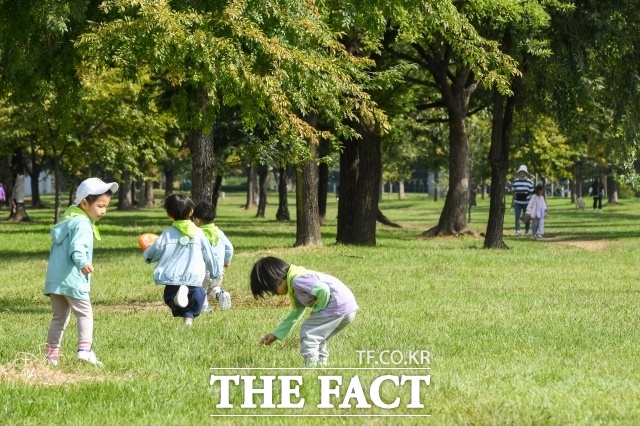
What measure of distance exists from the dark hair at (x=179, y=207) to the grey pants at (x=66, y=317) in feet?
7.95

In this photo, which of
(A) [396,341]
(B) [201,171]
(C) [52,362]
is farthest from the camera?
(B) [201,171]

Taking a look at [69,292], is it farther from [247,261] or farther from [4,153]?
[4,153]

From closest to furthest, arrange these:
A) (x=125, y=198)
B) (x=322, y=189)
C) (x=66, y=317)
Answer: (x=66, y=317), (x=322, y=189), (x=125, y=198)

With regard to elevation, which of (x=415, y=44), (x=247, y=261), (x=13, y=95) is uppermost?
(x=415, y=44)

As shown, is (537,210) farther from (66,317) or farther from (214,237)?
(66,317)

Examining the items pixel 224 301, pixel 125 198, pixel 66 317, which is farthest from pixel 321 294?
pixel 125 198

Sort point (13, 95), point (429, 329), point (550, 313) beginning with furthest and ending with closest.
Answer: point (13, 95)
point (550, 313)
point (429, 329)

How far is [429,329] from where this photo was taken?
11.6 meters

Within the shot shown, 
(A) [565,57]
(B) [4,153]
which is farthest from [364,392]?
(B) [4,153]

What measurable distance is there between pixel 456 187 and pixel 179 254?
22992mm

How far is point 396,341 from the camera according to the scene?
10.5 metres

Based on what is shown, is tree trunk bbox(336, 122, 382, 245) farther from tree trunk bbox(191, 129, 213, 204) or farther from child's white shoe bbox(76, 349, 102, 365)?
child's white shoe bbox(76, 349, 102, 365)

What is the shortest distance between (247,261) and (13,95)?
20.7ft

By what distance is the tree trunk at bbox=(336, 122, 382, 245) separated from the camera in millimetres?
27453
